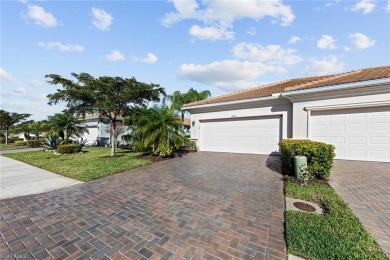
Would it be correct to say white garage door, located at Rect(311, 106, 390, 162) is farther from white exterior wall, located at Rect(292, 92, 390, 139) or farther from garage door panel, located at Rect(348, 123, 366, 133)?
white exterior wall, located at Rect(292, 92, 390, 139)

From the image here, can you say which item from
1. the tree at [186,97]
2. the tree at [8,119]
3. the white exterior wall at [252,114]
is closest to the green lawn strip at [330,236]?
the white exterior wall at [252,114]

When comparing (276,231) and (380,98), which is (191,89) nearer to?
(380,98)

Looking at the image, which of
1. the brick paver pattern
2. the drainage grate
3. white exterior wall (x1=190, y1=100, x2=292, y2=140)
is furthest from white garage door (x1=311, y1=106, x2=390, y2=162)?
the drainage grate

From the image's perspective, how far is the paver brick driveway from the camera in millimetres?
2520

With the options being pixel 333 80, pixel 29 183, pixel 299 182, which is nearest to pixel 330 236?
pixel 299 182

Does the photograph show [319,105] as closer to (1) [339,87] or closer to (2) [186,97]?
(1) [339,87]

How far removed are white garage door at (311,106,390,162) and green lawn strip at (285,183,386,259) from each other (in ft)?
18.5

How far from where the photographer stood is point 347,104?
Result: 790cm

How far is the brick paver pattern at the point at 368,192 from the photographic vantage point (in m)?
2.96

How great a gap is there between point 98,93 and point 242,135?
9.03 meters

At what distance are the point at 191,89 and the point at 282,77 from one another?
46.1 ft

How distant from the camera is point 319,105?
8.52 metres

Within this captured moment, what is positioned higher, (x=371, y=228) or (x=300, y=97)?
(x=300, y=97)

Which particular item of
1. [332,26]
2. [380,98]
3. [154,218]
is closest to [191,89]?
[332,26]
